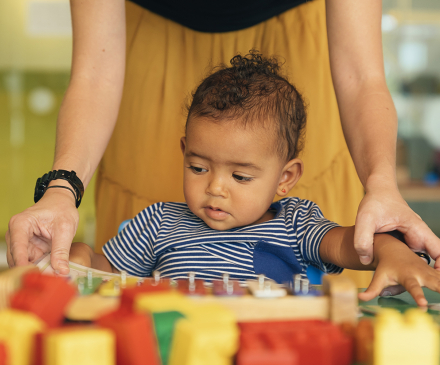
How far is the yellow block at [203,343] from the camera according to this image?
15.2 inches

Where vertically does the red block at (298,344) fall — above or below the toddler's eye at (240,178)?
below

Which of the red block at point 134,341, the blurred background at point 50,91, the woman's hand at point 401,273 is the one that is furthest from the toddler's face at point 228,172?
the blurred background at point 50,91

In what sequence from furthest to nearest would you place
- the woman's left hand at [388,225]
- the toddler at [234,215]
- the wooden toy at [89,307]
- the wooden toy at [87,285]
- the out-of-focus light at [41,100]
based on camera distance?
1. the out-of-focus light at [41,100]
2. the toddler at [234,215]
3. the woman's left hand at [388,225]
4. the wooden toy at [87,285]
5. the wooden toy at [89,307]

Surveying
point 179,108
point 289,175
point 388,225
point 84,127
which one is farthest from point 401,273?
point 179,108

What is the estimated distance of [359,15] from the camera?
3.87 feet

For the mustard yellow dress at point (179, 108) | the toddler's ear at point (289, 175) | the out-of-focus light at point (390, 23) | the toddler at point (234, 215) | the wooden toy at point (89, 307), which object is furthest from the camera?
the out-of-focus light at point (390, 23)

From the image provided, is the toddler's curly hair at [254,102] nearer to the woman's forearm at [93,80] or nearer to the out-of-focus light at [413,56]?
the woman's forearm at [93,80]

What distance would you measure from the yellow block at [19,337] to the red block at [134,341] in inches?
2.6

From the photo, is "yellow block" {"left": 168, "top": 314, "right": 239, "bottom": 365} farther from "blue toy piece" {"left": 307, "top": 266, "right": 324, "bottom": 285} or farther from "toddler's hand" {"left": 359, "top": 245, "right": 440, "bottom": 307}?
"blue toy piece" {"left": 307, "top": 266, "right": 324, "bottom": 285}

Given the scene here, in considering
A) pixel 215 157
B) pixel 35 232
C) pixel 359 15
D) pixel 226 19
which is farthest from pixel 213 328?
pixel 226 19

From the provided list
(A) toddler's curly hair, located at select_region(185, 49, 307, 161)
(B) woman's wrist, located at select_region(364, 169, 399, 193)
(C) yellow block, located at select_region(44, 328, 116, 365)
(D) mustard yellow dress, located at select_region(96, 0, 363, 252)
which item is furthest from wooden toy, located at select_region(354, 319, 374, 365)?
(D) mustard yellow dress, located at select_region(96, 0, 363, 252)

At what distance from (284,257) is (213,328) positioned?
0.69 metres

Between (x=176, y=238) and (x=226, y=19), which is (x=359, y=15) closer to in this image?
(x=226, y=19)

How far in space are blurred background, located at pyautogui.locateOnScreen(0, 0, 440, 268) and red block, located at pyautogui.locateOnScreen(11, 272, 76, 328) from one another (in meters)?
Answer: 3.97
